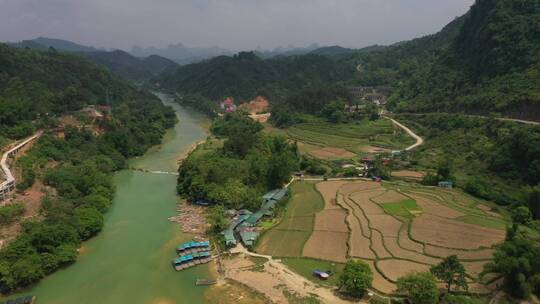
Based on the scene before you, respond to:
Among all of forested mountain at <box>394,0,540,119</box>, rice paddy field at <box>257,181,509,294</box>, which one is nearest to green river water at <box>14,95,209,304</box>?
rice paddy field at <box>257,181,509,294</box>

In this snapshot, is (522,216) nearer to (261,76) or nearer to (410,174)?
(410,174)

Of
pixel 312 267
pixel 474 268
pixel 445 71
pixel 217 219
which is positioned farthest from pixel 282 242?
pixel 445 71

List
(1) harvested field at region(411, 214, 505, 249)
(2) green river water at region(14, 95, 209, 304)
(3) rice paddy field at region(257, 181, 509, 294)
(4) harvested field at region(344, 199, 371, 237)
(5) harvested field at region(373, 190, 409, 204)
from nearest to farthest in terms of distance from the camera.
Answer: (2) green river water at region(14, 95, 209, 304), (3) rice paddy field at region(257, 181, 509, 294), (1) harvested field at region(411, 214, 505, 249), (4) harvested field at region(344, 199, 371, 237), (5) harvested field at region(373, 190, 409, 204)

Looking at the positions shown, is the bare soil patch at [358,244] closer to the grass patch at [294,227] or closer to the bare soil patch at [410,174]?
the grass patch at [294,227]

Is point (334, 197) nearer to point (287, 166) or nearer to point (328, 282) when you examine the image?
point (287, 166)

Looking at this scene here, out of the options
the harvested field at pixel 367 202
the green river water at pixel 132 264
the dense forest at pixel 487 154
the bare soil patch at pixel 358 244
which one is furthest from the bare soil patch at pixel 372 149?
the green river water at pixel 132 264

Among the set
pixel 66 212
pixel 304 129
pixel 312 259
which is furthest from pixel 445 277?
pixel 304 129

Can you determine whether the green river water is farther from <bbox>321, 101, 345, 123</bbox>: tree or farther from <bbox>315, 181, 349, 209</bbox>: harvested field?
<bbox>321, 101, 345, 123</bbox>: tree
